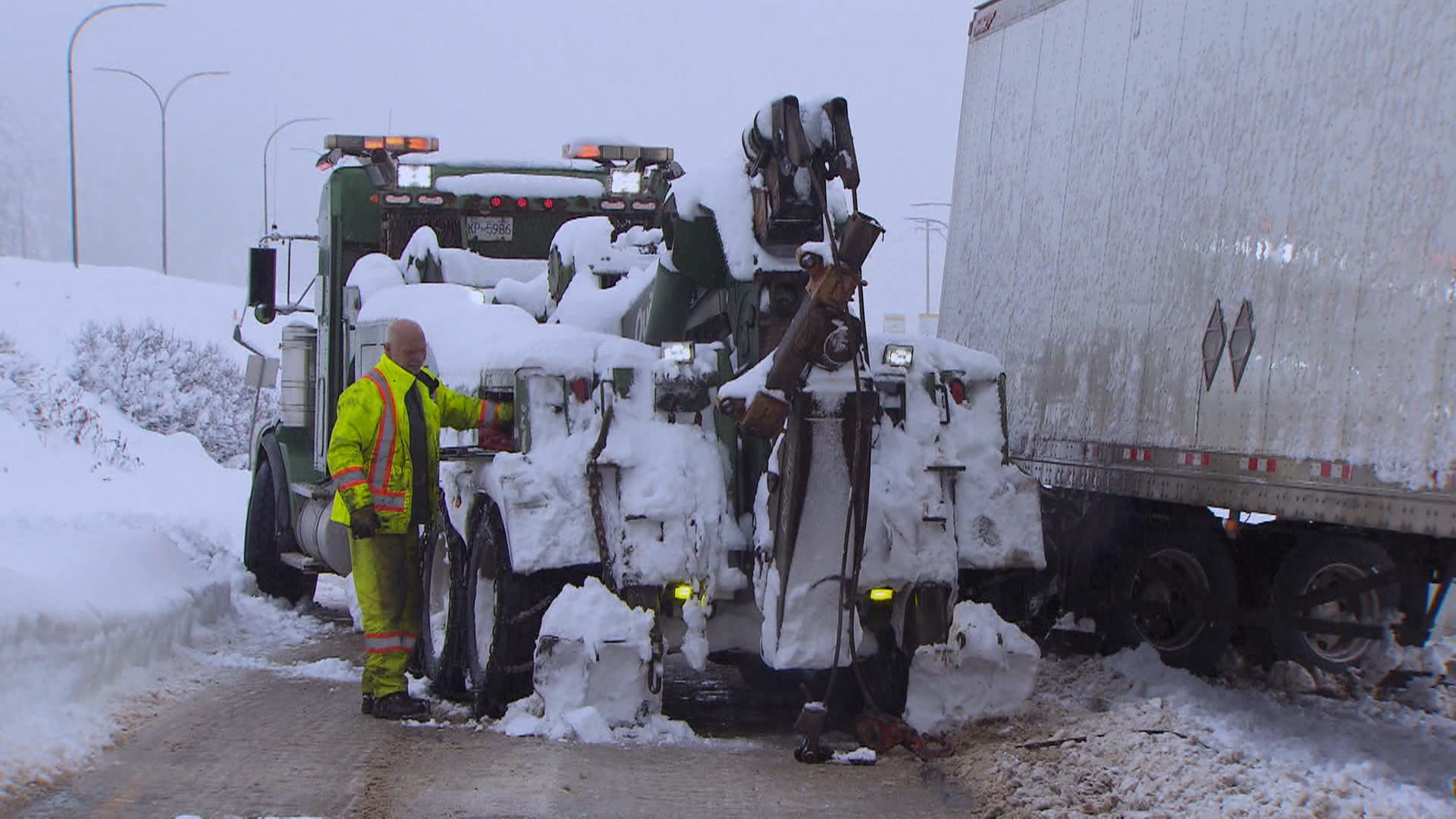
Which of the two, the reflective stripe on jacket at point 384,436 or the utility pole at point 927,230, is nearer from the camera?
the reflective stripe on jacket at point 384,436

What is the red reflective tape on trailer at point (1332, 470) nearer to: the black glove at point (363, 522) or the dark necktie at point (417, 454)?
the dark necktie at point (417, 454)

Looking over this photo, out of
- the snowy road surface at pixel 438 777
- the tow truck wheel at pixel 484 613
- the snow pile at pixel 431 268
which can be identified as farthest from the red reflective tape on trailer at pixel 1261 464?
the snow pile at pixel 431 268

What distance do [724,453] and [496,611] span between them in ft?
3.97

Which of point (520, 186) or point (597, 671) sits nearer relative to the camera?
point (597, 671)

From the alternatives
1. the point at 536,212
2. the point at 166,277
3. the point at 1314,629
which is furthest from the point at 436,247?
the point at 166,277

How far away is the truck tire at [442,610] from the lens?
26.3 ft

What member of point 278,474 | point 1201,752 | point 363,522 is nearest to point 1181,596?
point 1201,752

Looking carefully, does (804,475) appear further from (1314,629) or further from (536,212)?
(536,212)

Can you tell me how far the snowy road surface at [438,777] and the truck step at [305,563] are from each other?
3561 mm

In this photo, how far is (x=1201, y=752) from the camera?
21.2 ft

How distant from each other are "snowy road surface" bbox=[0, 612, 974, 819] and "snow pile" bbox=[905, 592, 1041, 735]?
0.33m

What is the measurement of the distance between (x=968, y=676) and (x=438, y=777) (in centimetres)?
228

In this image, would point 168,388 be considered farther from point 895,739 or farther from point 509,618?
point 895,739

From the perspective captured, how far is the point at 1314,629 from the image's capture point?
8180mm
